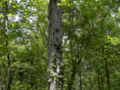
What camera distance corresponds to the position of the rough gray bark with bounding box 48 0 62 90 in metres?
2.50

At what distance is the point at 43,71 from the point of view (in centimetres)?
A: 945

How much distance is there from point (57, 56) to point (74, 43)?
5.35 m

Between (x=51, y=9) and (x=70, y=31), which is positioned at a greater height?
(x=51, y=9)

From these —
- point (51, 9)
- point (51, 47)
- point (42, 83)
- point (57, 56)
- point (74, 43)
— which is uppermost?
point (51, 9)

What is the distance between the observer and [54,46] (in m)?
2.68

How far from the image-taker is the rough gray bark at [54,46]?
2.50 meters

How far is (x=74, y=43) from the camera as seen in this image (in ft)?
25.9

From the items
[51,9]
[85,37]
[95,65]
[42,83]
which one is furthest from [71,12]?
[42,83]

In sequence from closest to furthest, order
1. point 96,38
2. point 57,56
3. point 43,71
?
point 57,56 → point 96,38 → point 43,71

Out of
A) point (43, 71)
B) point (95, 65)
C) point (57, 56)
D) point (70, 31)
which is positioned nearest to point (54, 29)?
point (57, 56)

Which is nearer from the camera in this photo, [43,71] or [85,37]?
[85,37]

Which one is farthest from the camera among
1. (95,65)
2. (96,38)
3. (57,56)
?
(95,65)

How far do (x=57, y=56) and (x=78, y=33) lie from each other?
502 centimetres

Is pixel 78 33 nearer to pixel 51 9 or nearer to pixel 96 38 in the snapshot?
pixel 96 38
